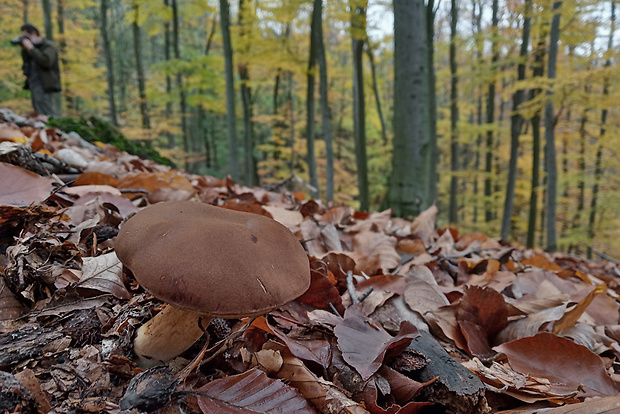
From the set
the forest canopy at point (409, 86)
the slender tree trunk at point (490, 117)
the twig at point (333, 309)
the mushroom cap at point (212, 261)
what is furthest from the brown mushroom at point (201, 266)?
the slender tree trunk at point (490, 117)

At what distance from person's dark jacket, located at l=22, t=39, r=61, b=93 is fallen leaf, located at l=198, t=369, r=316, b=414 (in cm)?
747

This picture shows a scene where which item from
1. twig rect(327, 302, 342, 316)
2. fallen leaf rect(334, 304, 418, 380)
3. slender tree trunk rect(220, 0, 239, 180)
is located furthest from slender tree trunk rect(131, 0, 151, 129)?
fallen leaf rect(334, 304, 418, 380)

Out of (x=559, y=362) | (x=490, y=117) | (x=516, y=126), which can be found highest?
(x=490, y=117)

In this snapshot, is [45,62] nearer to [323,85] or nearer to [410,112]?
[323,85]

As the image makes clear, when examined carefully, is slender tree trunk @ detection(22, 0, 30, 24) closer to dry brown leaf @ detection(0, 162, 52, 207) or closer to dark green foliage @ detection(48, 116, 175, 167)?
dark green foliage @ detection(48, 116, 175, 167)

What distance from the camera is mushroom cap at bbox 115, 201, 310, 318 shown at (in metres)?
0.63

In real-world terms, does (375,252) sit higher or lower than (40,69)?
lower

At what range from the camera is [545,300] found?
1.29 m

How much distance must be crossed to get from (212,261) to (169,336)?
11.7 inches

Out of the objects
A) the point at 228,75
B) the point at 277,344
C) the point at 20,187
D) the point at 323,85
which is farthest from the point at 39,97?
the point at 277,344

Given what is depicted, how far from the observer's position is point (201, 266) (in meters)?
0.65

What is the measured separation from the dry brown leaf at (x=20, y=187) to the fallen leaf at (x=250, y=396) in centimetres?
85

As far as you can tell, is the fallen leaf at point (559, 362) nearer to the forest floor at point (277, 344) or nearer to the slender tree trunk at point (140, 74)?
the forest floor at point (277, 344)

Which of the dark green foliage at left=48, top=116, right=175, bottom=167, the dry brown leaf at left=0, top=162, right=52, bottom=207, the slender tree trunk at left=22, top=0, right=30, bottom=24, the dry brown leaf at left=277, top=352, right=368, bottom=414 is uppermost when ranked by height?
the slender tree trunk at left=22, top=0, right=30, bottom=24
